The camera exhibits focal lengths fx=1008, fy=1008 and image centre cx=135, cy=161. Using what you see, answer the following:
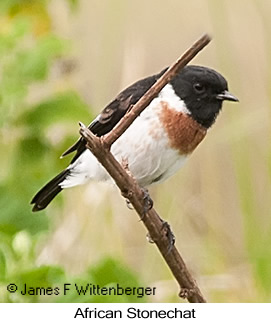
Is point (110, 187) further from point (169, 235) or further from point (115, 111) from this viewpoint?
point (169, 235)

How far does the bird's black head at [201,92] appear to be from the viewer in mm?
2719

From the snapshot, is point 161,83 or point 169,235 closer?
point 161,83

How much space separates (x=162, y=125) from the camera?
2.74 metres

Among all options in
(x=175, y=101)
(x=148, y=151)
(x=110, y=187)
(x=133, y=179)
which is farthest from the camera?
(x=110, y=187)

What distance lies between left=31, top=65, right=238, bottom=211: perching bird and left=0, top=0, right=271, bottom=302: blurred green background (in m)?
0.16

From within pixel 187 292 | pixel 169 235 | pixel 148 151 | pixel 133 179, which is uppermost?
pixel 148 151

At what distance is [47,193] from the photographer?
2.83 m

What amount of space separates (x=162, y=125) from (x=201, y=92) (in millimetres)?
145

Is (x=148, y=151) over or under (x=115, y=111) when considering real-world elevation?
under

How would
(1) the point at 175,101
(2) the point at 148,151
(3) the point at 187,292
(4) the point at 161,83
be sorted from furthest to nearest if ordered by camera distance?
(1) the point at 175,101, (2) the point at 148,151, (3) the point at 187,292, (4) the point at 161,83

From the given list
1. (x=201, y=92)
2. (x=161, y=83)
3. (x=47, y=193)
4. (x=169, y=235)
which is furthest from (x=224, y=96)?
(x=161, y=83)

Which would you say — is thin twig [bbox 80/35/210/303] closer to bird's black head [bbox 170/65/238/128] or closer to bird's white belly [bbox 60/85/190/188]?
bird's white belly [bbox 60/85/190/188]

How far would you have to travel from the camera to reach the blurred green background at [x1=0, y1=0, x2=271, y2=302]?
2.99 meters

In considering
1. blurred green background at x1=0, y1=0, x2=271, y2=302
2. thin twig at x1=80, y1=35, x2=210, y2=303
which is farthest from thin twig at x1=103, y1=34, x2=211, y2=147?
blurred green background at x1=0, y1=0, x2=271, y2=302
